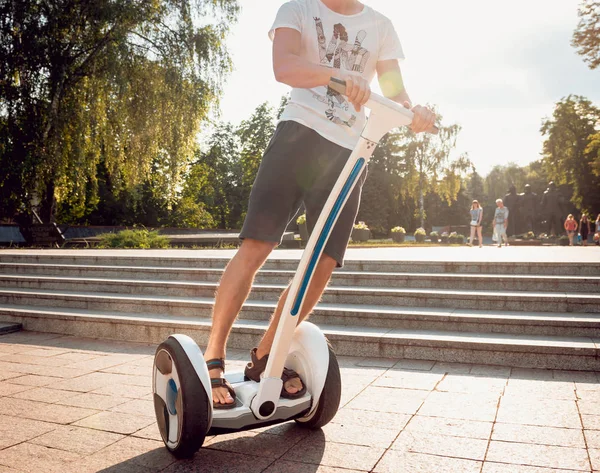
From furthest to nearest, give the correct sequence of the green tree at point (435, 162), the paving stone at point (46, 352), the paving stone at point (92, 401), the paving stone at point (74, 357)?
the green tree at point (435, 162)
the paving stone at point (46, 352)
the paving stone at point (74, 357)
the paving stone at point (92, 401)

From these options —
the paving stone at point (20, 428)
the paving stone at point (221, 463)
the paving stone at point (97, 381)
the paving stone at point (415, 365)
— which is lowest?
the paving stone at point (97, 381)

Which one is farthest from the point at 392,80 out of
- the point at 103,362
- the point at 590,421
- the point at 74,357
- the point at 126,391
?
the point at 74,357

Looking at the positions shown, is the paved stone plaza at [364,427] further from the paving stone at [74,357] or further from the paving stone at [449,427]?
the paving stone at [74,357]

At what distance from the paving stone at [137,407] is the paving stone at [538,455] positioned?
174cm

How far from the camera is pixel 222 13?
1755 cm

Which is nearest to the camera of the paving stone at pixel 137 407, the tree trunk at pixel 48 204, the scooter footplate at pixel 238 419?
the scooter footplate at pixel 238 419

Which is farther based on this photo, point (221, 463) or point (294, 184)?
point (294, 184)

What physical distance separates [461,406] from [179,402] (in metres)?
1.61

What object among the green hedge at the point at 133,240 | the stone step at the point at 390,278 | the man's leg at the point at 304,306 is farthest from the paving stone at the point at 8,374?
Answer: the green hedge at the point at 133,240

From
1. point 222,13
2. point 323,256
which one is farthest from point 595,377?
point 222,13

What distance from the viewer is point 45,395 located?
341cm

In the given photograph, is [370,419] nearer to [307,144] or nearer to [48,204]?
[307,144]

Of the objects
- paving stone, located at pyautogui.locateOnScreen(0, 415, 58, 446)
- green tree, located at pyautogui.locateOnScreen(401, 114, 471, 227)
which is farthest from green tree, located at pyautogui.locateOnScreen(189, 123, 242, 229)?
paving stone, located at pyautogui.locateOnScreen(0, 415, 58, 446)

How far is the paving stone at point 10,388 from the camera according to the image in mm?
3504
